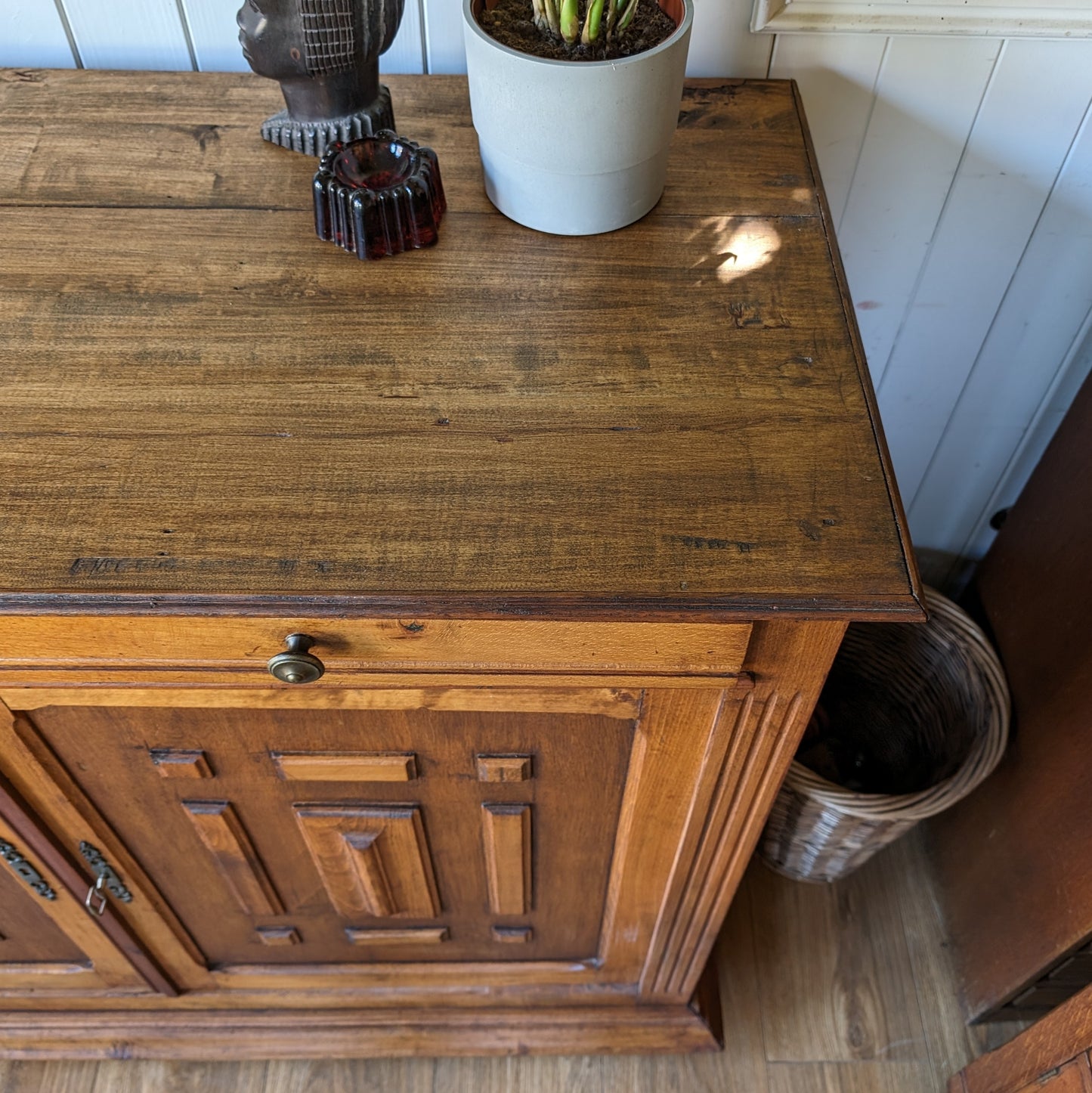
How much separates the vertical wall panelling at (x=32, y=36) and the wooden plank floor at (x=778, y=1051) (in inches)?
43.9

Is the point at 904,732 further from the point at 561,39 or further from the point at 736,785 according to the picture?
the point at 561,39

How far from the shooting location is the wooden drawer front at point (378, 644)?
23.4 inches

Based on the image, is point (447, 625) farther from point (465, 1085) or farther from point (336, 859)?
point (465, 1085)

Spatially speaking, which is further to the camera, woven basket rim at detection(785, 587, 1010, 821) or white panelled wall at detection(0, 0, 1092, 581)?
woven basket rim at detection(785, 587, 1010, 821)

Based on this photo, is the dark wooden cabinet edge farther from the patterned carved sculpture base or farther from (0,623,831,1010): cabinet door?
the patterned carved sculpture base

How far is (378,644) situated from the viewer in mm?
606

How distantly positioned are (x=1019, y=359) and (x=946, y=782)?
0.51 meters

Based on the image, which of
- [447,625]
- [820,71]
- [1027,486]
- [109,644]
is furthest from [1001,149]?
[109,644]

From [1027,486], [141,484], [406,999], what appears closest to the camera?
[141,484]

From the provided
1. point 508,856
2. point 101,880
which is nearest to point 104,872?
point 101,880

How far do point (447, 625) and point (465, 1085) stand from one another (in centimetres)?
82

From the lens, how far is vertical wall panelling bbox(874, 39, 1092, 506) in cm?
89

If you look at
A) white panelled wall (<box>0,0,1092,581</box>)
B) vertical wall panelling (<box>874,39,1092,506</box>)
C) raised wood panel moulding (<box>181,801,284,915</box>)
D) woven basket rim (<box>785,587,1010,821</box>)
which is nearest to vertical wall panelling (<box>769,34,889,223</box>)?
white panelled wall (<box>0,0,1092,581</box>)

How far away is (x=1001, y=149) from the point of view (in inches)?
37.3
